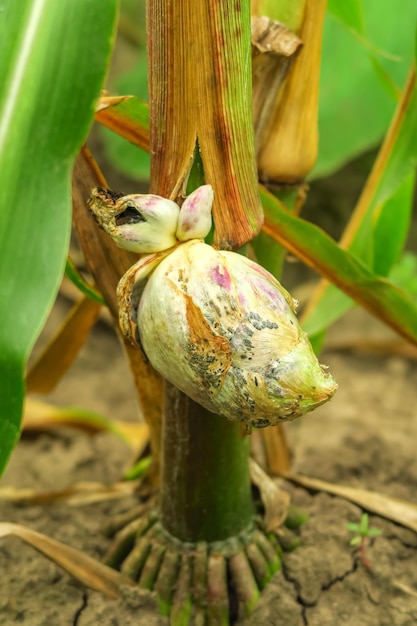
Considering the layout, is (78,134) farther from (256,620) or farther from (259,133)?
(256,620)

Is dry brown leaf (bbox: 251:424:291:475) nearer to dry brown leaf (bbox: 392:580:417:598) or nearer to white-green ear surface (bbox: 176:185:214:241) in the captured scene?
dry brown leaf (bbox: 392:580:417:598)

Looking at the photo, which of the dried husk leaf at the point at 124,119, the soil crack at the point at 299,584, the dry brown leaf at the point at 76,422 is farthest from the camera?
the dry brown leaf at the point at 76,422

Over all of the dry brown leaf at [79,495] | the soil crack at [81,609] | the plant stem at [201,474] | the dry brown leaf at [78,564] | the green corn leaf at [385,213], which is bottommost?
the dry brown leaf at [79,495]

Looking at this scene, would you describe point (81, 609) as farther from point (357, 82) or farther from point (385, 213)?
point (357, 82)

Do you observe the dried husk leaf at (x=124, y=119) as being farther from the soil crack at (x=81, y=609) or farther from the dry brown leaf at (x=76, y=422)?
the dry brown leaf at (x=76, y=422)

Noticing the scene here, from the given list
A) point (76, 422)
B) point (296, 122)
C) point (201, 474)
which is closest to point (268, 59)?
point (296, 122)

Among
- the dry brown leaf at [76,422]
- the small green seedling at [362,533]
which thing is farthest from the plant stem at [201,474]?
the dry brown leaf at [76,422]

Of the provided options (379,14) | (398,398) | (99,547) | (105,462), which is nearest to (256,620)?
(99,547)
